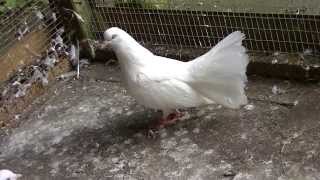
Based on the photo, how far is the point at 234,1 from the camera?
378 centimetres

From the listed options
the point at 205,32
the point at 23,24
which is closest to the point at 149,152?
the point at 205,32

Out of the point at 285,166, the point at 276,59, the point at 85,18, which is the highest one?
the point at 85,18

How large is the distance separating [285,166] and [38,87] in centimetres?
195

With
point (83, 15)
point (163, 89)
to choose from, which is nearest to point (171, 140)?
point (163, 89)

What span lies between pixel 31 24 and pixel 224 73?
162cm

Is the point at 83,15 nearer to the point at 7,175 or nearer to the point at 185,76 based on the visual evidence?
the point at 185,76

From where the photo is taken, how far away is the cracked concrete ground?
3.02 metres

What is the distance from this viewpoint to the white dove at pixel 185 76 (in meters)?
3.14

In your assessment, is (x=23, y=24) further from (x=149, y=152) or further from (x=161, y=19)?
(x=149, y=152)

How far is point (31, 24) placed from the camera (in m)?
4.07

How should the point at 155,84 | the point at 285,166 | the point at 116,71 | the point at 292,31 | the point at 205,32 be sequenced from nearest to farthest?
the point at 285,166 < the point at 155,84 < the point at 292,31 < the point at 205,32 < the point at 116,71

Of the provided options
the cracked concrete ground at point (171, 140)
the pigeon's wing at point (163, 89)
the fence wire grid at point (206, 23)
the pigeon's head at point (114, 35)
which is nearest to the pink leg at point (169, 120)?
the cracked concrete ground at point (171, 140)

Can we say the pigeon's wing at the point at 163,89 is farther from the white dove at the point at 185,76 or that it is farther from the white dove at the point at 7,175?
the white dove at the point at 7,175

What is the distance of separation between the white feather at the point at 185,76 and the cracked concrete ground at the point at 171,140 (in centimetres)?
20
